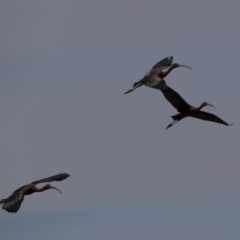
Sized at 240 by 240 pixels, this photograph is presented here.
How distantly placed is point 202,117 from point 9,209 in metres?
10.2

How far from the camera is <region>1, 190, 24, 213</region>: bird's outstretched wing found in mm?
92875

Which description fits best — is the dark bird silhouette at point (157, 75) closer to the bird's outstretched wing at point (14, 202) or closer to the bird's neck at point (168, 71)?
the bird's neck at point (168, 71)

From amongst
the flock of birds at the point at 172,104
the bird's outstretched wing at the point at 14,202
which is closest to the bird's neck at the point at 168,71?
the flock of birds at the point at 172,104

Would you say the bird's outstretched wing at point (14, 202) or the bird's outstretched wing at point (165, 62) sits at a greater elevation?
the bird's outstretched wing at point (165, 62)

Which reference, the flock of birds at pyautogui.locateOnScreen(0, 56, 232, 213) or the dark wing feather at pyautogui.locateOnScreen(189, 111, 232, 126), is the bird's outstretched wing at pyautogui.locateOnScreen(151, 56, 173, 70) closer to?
the flock of birds at pyautogui.locateOnScreen(0, 56, 232, 213)

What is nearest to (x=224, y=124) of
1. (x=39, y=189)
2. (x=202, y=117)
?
(x=202, y=117)

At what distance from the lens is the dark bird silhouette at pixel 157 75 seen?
9275 cm

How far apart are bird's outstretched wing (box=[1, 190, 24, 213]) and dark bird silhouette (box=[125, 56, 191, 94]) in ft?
21.1

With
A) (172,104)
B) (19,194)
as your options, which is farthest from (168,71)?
(19,194)

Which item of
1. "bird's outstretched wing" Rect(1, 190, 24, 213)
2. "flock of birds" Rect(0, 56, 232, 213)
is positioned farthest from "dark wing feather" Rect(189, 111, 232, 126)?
"bird's outstretched wing" Rect(1, 190, 24, 213)

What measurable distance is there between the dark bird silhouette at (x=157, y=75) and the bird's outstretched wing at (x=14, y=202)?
6444 mm

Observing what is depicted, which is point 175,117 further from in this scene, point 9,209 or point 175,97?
point 9,209

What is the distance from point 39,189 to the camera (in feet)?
319

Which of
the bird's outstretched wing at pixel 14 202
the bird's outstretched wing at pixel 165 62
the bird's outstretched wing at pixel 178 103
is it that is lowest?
the bird's outstretched wing at pixel 14 202
